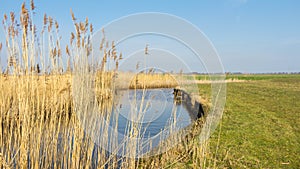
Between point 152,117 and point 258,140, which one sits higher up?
point 152,117

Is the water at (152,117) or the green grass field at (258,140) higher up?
the water at (152,117)

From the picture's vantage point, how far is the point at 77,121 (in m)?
2.76

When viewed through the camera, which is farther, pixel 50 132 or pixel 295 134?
pixel 295 134

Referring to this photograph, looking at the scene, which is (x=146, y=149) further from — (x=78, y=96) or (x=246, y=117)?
(x=246, y=117)

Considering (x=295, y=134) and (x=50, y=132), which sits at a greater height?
(x=50, y=132)

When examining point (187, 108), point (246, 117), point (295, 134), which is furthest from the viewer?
point (246, 117)

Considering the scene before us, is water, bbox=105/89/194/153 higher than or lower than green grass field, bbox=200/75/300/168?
higher

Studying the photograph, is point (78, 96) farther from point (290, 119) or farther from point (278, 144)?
point (290, 119)

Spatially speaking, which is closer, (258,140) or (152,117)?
(152,117)

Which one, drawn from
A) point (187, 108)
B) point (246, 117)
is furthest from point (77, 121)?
point (246, 117)

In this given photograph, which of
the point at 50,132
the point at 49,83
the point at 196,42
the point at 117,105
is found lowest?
the point at 50,132

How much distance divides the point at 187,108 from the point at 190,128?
70.1 inches

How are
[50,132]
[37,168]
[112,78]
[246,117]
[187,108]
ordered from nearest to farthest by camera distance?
[37,168] → [50,132] → [112,78] → [187,108] → [246,117]

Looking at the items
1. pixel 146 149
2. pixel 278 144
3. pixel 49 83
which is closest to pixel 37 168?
pixel 49 83
